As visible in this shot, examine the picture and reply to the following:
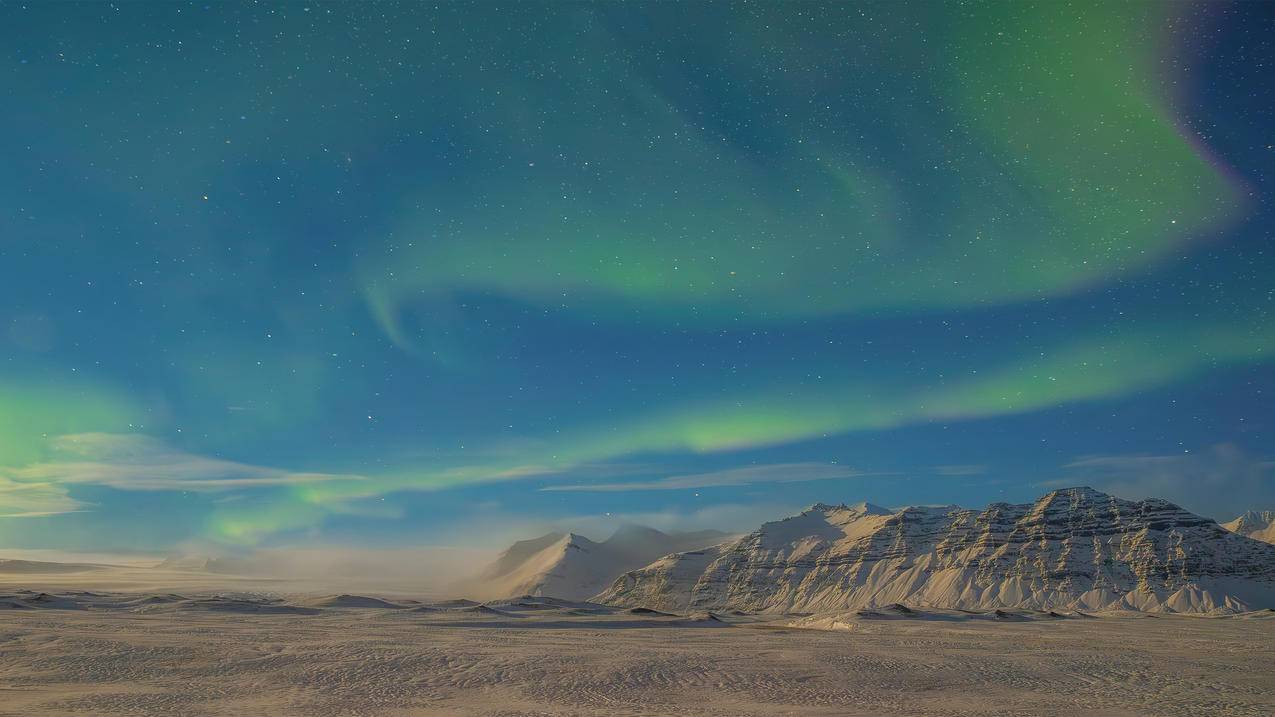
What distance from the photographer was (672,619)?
337 feet

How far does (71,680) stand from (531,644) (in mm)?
29297

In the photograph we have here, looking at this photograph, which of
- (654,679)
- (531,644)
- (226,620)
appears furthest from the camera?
(226,620)

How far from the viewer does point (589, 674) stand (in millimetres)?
37781

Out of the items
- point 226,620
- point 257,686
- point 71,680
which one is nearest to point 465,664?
point 257,686

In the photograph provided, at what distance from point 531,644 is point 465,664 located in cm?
1451

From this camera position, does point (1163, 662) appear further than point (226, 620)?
No

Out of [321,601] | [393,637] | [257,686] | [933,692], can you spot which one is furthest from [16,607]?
[933,692]

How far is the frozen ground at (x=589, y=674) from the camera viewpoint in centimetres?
2916

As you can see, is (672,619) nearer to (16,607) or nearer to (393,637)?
(393,637)

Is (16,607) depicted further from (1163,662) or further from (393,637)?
(1163,662)

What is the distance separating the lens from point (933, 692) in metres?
33.5

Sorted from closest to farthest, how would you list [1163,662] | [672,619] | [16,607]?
[1163,662] → [16,607] → [672,619]

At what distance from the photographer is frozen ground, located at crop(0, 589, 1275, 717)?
29.2 m

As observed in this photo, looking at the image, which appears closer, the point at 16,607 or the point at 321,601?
the point at 16,607
